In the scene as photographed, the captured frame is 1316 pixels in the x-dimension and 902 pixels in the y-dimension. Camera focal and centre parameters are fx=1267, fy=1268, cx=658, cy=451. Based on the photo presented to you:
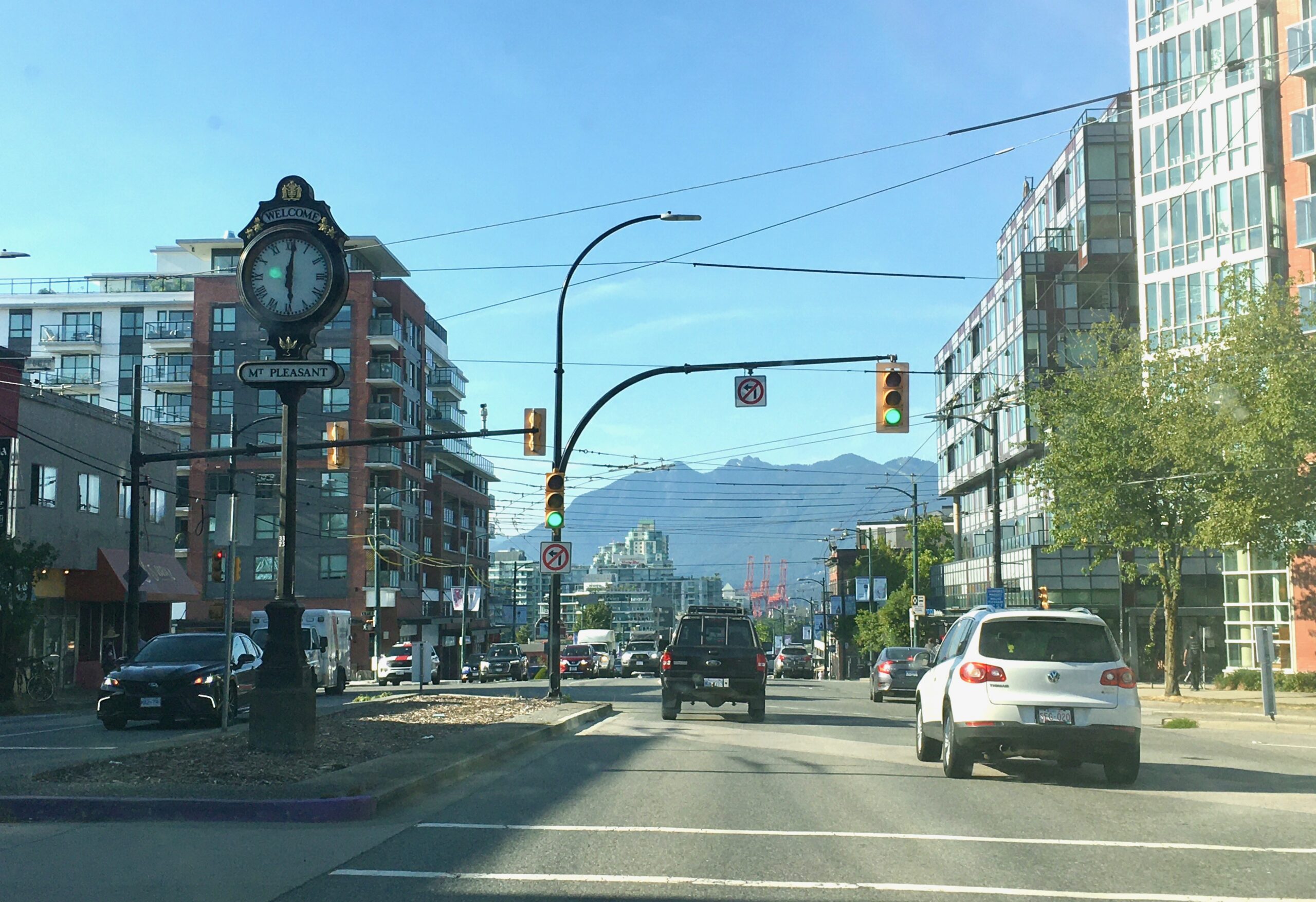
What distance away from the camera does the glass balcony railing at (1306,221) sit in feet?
141

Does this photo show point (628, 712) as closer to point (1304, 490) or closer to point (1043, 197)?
point (1304, 490)

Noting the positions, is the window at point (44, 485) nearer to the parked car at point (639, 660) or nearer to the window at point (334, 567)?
the parked car at point (639, 660)

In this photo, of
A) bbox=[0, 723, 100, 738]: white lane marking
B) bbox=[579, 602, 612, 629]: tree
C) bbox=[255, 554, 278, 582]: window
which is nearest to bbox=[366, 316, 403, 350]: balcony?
bbox=[255, 554, 278, 582]: window

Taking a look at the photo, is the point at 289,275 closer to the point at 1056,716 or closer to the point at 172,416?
the point at 1056,716

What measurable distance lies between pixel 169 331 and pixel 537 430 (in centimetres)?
6744

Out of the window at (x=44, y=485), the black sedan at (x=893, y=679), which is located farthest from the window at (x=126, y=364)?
the black sedan at (x=893, y=679)

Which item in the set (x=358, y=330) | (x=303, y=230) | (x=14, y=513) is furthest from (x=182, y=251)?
(x=303, y=230)

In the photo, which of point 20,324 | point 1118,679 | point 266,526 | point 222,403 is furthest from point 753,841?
point 20,324

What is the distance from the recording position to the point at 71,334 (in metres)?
89.8

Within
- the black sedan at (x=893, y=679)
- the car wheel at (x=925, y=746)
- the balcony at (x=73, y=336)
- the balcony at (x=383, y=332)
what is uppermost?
the balcony at (x=73, y=336)

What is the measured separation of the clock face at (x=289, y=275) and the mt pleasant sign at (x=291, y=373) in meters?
0.62

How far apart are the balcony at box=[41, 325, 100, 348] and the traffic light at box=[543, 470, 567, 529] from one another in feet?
243

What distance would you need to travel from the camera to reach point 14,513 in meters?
39.1

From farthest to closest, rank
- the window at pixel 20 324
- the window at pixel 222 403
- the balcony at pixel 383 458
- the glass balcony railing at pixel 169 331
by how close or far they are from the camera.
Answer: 1. the window at pixel 20 324
2. the glass balcony railing at pixel 169 331
3. the window at pixel 222 403
4. the balcony at pixel 383 458
